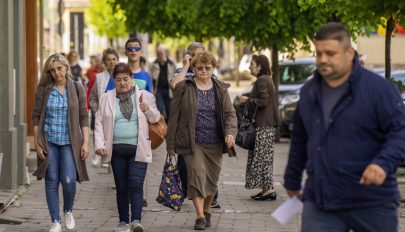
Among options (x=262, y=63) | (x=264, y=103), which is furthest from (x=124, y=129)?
(x=262, y=63)

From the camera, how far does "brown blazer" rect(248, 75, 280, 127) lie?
13688mm

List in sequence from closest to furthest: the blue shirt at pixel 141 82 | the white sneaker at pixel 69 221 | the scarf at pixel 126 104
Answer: the scarf at pixel 126 104 → the white sneaker at pixel 69 221 → the blue shirt at pixel 141 82

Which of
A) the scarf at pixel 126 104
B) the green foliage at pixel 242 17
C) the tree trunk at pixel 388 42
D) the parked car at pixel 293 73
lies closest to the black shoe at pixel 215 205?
the scarf at pixel 126 104

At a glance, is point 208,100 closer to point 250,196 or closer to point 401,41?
point 250,196

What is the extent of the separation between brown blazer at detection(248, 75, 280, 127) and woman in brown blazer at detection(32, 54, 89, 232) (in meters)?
3.19

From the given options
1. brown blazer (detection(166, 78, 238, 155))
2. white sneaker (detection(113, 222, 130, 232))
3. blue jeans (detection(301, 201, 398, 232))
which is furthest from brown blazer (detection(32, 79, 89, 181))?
blue jeans (detection(301, 201, 398, 232))

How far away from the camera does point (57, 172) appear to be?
35.8 ft

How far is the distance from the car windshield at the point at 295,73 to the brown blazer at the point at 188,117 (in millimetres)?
14831

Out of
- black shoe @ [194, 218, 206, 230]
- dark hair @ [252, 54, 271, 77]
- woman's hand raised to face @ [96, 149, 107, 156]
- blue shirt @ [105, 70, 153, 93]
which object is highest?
dark hair @ [252, 54, 271, 77]

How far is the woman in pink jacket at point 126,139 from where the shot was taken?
35.3 feet

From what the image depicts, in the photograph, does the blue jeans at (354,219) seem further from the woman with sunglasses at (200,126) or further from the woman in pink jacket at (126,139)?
the woman with sunglasses at (200,126)

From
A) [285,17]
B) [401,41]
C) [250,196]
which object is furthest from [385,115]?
[401,41]

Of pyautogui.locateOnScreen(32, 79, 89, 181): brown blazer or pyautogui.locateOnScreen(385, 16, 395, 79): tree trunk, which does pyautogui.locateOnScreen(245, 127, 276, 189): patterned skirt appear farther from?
pyautogui.locateOnScreen(32, 79, 89, 181): brown blazer

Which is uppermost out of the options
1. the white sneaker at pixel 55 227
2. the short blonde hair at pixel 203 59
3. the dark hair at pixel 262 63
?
the short blonde hair at pixel 203 59
